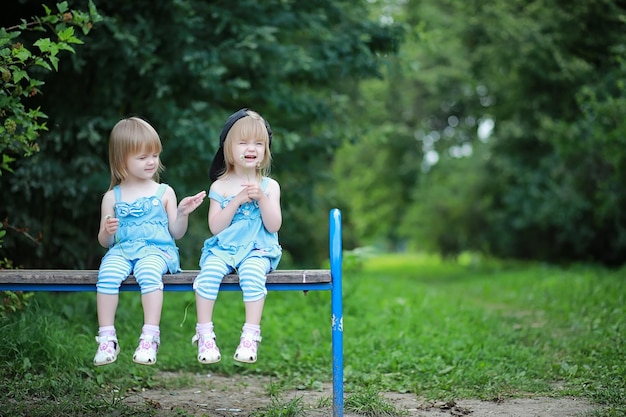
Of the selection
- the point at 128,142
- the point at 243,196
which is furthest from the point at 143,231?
the point at 243,196

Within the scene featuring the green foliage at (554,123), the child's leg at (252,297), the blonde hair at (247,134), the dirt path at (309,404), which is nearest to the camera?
the child's leg at (252,297)

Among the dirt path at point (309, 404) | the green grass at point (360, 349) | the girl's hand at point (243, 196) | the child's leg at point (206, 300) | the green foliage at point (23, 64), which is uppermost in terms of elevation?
the green foliage at point (23, 64)

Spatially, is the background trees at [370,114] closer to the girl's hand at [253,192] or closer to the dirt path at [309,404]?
the dirt path at [309,404]

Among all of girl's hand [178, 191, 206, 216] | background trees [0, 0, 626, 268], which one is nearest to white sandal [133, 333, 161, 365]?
girl's hand [178, 191, 206, 216]

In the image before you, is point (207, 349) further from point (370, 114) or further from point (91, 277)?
point (370, 114)

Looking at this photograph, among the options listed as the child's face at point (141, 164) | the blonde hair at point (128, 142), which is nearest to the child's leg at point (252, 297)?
the child's face at point (141, 164)

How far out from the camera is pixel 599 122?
444 inches

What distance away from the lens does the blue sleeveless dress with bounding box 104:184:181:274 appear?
4.21 metres

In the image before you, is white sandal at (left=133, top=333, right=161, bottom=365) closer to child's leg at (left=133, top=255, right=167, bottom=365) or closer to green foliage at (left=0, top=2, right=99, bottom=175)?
child's leg at (left=133, top=255, right=167, bottom=365)

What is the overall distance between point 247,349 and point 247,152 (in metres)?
1.18

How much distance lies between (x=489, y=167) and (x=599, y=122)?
8330 mm

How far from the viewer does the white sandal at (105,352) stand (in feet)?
12.7

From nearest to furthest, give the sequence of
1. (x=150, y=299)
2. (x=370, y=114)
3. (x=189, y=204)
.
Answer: (x=150, y=299) → (x=189, y=204) → (x=370, y=114)

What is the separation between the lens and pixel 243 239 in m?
4.24
